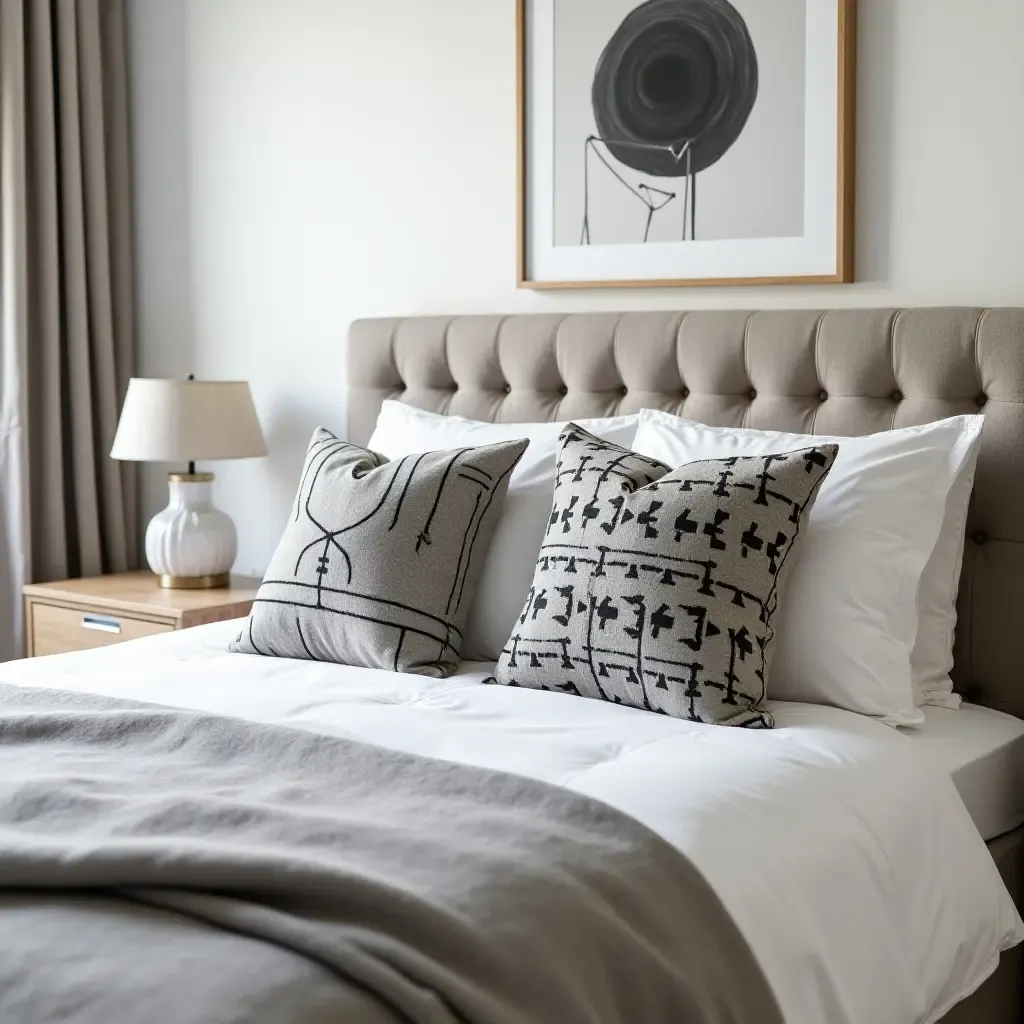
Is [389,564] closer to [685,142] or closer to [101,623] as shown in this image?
[685,142]

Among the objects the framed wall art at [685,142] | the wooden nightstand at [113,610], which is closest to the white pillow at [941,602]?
the framed wall art at [685,142]

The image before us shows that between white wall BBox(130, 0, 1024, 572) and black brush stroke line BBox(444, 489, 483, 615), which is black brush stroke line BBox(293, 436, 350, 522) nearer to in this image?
black brush stroke line BBox(444, 489, 483, 615)

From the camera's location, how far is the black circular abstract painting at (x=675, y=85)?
2807 mm

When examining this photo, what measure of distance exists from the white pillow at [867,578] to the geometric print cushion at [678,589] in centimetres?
10

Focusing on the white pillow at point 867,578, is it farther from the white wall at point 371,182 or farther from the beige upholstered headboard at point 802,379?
the white wall at point 371,182

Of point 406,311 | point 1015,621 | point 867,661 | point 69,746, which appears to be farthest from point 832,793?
point 406,311

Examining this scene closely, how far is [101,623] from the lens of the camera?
3.35 metres

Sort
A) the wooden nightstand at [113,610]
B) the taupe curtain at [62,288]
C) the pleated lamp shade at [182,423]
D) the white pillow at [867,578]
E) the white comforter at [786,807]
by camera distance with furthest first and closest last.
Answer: the taupe curtain at [62,288], the pleated lamp shade at [182,423], the wooden nightstand at [113,610], the white pillow at [867,578], the white comforter at [786,807]

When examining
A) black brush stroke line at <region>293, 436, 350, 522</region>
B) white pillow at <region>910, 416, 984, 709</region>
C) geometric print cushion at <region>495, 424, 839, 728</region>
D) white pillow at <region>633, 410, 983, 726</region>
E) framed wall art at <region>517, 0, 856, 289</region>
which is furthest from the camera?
framed wall art at <region>517, 0, 856, 289</region>

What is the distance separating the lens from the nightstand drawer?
3283 mm

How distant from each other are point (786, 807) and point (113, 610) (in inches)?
80.5

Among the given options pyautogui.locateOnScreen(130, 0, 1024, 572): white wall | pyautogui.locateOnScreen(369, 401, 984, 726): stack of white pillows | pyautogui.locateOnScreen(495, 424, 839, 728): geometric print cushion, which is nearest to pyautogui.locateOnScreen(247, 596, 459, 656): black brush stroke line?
pyautogui.locateOnScreen(369, 401, 984, 726): stack of white pillows

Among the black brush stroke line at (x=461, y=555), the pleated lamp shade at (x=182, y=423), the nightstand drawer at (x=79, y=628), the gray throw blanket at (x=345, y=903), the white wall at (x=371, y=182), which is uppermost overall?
the white wall at (x=371, y=182)

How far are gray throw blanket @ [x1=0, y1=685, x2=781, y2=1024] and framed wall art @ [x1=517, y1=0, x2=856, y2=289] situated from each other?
1436 mm
